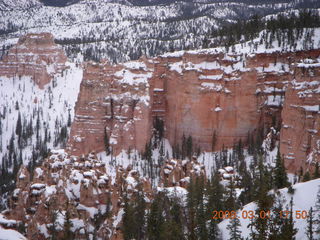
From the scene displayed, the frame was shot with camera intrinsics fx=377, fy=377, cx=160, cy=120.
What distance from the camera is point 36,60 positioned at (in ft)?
371

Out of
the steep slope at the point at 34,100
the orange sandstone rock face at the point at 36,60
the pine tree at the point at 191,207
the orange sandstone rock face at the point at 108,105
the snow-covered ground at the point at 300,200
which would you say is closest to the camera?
the snow-covered ground at the point at 300,200

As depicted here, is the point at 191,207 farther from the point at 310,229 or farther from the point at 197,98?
the point at 197,98

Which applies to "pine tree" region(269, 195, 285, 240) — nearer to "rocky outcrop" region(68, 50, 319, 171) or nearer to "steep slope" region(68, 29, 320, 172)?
"steep slope" region(68, 29, 320, 172)

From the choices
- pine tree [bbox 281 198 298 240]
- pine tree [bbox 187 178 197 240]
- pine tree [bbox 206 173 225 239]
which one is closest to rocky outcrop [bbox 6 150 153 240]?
pine tree [bbox 187 178 197 240]

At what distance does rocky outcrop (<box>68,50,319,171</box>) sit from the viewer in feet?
204

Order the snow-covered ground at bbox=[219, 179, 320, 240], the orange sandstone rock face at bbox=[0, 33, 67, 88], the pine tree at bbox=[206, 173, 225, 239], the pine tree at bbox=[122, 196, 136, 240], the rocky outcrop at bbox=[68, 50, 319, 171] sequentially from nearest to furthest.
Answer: the snow-covered ground at bbox=[219, 179, 320, 240]
the pine tree at bbox=[206, 173, 225, 239]
the pine tree at bbox=[122, 196, 136, 240]
the rocky outcrop at bbox=[68, 50, 319, 171]
the orange sandstone rock face at bbox=[0, 33, 67, 88]

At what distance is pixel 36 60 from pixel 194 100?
66.3 m

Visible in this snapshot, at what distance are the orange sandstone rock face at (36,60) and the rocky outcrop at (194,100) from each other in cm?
5096

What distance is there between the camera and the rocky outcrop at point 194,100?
62031 mm

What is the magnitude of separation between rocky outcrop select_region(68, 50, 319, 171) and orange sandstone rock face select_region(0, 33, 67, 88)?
5096 cm

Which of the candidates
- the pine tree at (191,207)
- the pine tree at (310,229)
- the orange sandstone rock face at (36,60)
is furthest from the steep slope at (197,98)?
the orange sandstone rock face at (36,60)
